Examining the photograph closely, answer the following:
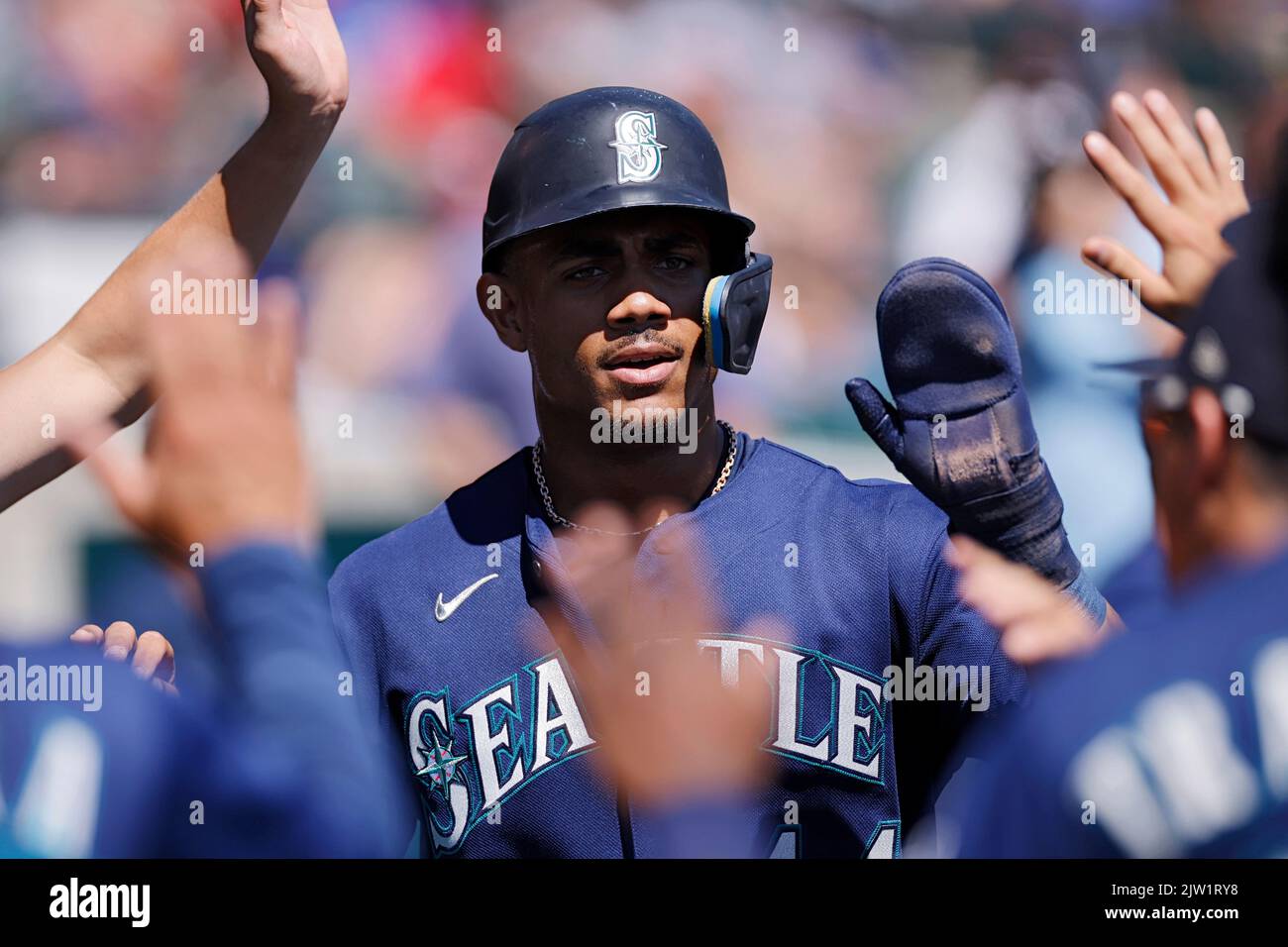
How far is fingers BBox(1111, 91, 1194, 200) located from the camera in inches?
119

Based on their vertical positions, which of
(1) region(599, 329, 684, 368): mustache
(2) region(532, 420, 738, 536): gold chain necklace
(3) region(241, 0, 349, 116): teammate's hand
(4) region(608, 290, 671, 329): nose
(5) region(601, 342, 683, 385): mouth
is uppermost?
(3) region(241, 0, 349, 116): teammate's hand

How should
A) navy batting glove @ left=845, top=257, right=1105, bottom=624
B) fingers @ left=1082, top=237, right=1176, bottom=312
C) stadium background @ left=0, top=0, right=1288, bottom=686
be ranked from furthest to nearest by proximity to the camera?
stadium background @ left=0, top=0, right=1288, bottom=686, fingers @ left=1082, top=237, right=1176, bottom=312, navy batting glove @ left=845, top=257, right=1105, bottom=624

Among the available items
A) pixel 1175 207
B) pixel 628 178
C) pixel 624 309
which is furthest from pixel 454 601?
pixel 1175 207

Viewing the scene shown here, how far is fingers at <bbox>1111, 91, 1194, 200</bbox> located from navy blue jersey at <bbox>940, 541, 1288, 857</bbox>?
0.79 metres

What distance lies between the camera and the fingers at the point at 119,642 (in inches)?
126

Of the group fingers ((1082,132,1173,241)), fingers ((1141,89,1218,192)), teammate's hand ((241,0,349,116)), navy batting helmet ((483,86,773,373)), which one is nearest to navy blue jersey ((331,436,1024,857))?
navy batting helmet ((483,86,773,373))

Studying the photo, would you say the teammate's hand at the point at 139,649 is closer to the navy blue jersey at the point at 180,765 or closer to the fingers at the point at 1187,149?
the navy blue jersey at the point at 180,765

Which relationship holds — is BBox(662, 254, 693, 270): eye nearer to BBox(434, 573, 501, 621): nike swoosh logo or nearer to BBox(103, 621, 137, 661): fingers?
BBox(434, 573, 501, 621): nike swoosh logo

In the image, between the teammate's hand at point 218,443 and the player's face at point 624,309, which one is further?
the player's face at point 624,309

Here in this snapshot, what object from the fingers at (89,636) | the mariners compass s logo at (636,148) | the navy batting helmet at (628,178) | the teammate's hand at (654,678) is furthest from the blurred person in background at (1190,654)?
the fingers at (89,636)

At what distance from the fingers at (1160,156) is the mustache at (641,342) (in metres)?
1.03
